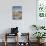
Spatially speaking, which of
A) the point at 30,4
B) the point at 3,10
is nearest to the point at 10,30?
the point at 3,10

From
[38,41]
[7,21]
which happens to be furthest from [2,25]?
[38,41]

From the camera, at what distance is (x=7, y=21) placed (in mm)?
7488

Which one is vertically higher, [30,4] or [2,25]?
[30,4]

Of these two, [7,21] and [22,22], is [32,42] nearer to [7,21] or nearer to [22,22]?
[22,22]

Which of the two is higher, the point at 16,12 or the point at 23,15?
the point at 16,12

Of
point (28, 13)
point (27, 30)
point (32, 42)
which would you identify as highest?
point (28, 13)

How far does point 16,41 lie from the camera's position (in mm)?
7590

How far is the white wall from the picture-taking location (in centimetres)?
743

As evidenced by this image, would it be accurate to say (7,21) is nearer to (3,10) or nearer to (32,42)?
(3,10)

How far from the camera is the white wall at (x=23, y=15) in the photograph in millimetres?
7430

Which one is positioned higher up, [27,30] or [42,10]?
[42,10]

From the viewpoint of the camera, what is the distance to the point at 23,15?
24.6 feet

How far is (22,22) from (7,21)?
0.67m

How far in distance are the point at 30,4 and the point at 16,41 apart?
177 centimetres
